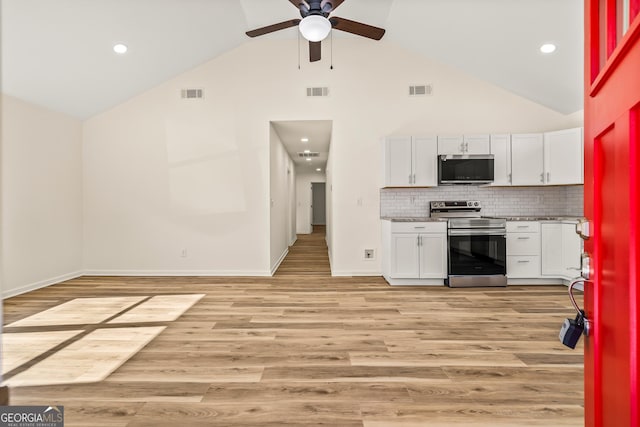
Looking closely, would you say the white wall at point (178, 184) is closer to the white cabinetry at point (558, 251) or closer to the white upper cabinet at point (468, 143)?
the white upper cabinet at point (468, 143)

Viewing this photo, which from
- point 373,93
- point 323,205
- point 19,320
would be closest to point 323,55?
point 373,93

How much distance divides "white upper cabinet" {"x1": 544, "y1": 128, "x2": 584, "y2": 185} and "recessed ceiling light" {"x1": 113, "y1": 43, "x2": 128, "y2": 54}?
18.6ft

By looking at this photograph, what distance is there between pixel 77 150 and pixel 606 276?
20.7 feet

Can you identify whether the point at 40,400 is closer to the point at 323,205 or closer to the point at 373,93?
the point at 373,93

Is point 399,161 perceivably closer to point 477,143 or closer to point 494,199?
point 477,143

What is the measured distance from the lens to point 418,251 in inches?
177

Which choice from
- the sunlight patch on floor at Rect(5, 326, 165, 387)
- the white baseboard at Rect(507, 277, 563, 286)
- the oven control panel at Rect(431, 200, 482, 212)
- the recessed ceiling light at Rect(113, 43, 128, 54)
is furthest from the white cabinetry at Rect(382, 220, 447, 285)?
the recessed ceiling light at Rect(113, 43, 128, 54)

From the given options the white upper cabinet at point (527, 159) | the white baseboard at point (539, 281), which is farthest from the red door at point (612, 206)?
the white upper cabinet at point (527, 159)

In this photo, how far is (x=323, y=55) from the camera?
5.10 m

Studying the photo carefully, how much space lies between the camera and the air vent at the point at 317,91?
16.8ft

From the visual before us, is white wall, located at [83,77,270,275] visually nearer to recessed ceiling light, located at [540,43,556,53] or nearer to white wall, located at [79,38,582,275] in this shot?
white wall, located at [79,38,582,275]

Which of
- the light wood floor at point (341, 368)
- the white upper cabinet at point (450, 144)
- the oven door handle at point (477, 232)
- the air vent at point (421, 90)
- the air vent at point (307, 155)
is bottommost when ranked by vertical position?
the light wood floor at point (341, 368)

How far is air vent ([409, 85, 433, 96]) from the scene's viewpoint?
5.07m

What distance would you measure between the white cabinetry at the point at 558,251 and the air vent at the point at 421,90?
2502 millimetres
